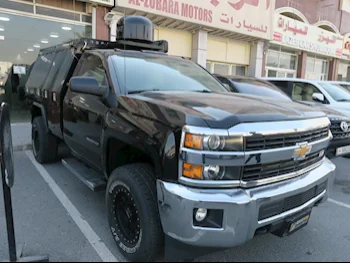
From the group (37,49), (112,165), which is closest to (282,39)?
(37,49)

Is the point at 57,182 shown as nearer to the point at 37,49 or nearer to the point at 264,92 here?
the point at 264,92

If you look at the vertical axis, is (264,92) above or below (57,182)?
above

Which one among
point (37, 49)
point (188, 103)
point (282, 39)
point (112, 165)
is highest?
point (282, 39)

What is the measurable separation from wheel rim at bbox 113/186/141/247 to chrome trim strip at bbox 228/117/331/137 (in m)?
1.02

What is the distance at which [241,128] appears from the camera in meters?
2.12

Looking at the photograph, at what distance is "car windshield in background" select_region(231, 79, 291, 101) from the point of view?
6320 mm

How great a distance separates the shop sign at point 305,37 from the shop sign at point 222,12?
44.5 inches

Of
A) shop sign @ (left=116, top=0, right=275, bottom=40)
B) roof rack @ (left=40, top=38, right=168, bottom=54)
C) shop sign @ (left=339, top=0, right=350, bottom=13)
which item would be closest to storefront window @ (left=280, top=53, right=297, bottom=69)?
shop sign @ (left=116, top=0, right=275, bottom=40)

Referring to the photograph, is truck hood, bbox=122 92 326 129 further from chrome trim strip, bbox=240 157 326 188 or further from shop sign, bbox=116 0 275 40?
shop sign, bbox=116 0 275 40

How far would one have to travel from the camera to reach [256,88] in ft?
21.5

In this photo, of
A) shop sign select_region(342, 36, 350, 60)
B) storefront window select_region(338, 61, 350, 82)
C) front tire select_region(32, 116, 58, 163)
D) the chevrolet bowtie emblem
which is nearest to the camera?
the chevrolet bowtie emblem

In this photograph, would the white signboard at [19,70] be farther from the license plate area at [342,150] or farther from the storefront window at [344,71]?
the storefront window at [344,71]

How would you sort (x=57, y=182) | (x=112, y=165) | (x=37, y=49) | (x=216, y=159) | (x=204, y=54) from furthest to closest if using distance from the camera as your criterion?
(x=204, y=54) → (x=37, y=49) → (x=57, y=182) → (x=112, y=165) → (x=216, y=159)

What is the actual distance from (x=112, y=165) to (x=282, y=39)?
15214mm
